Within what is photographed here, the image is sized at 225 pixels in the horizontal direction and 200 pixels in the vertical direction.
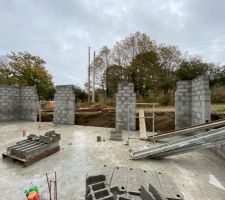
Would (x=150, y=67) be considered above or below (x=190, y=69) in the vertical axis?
above

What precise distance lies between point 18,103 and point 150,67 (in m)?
8.82

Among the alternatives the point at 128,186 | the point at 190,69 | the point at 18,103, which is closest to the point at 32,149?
the point at 128,186

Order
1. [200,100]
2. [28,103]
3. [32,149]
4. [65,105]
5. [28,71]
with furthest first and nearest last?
[28,71], [28,103], [65,105], [200,100], [32,149]

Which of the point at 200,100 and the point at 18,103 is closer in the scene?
the point at 200,100

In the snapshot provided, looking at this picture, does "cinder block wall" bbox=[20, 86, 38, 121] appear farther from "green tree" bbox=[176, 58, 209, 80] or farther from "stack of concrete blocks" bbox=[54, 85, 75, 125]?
"green tree" bbox=[176, 58, 209, 80]

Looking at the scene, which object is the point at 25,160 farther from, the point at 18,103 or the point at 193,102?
the point at 18,103

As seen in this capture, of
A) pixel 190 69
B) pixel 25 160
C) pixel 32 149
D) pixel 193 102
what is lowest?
pixel 25 160

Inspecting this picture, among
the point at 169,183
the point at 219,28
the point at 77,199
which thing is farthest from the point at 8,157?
the point at 219,28

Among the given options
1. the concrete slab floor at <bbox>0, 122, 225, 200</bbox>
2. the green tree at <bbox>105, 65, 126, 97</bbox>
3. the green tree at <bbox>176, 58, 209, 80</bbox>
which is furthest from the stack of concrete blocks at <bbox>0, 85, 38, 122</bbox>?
the green tree at <bbox>176, 58, 209, 80</bbox>

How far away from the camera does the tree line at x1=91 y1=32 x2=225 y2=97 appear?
11.5 m

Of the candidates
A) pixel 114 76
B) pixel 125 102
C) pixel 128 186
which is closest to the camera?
pixel 128 186

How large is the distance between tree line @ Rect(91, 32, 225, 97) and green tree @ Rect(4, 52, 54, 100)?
7960mm

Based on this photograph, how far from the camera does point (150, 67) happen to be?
11445mm

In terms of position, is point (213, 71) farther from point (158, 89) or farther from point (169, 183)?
point (169, 183)
